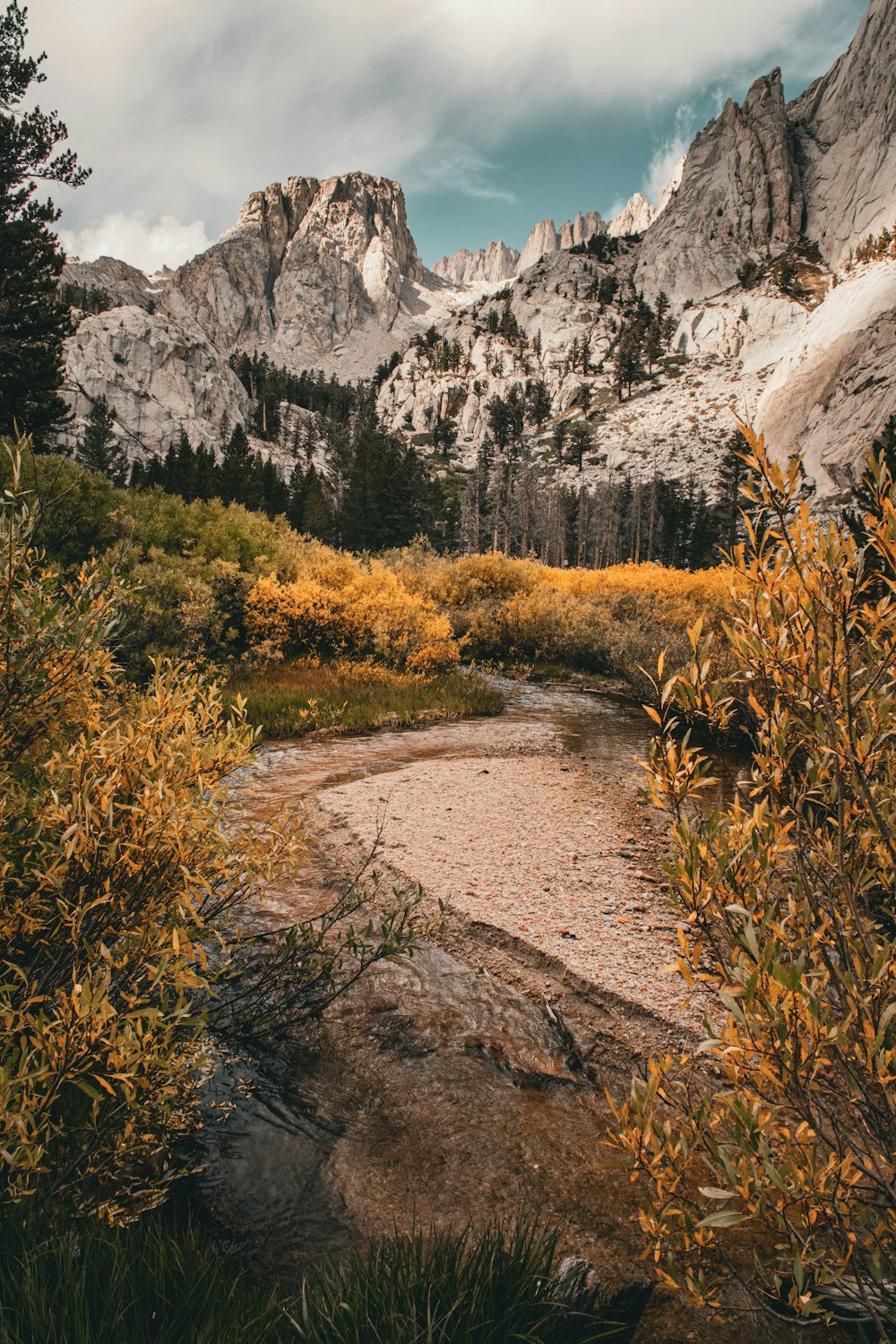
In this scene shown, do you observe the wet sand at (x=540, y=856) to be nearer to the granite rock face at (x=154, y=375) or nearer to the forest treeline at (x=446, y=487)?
the forest treeline at (x=446, y=487)

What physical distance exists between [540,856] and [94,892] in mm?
4917

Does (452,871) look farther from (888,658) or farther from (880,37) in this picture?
(880,37)

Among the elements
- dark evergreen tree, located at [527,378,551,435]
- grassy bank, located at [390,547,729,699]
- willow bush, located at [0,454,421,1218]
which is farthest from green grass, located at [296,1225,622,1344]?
dark evergreen tree, located at [527,378,551,435]

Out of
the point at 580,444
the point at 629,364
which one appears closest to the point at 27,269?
the point at 580,444

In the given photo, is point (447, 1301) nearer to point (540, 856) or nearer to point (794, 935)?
point (794, 935)

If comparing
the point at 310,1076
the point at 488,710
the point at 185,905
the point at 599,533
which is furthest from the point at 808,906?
the point at 599,533

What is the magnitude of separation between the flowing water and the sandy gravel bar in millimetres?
740

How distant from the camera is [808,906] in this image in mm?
2111

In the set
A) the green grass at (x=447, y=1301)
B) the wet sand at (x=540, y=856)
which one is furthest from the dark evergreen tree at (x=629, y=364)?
the green grass at (x=447, y=1301)

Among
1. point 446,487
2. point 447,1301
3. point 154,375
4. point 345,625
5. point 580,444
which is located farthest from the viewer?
point 154,375

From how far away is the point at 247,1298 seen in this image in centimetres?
194

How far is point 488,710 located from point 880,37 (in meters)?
196

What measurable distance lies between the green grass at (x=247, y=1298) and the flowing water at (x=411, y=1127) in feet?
0.72

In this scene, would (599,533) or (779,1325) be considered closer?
(779,1325)
